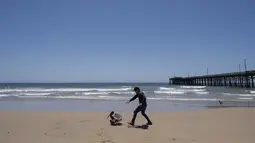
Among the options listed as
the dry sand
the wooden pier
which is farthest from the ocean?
the wooden pier

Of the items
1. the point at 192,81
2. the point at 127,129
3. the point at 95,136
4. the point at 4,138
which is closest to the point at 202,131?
the point at 127,129

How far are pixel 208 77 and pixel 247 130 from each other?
66696mm

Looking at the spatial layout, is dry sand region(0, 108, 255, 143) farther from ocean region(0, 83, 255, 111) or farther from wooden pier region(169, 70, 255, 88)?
wooden pier region(169, 70, 255, 88)

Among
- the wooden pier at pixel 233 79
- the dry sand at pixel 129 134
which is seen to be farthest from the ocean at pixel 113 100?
the wooden pier at pixel 233 79

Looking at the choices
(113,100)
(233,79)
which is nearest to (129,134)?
(113,100)

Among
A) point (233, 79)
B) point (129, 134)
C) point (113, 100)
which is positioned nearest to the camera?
point (129, 134)

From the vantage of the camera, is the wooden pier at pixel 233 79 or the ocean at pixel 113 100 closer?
the ocean at pixel 113 100

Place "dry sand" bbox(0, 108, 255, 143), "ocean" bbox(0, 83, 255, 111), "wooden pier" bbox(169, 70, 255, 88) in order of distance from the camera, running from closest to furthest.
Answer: "dry sand" bbox(0, 108, 255, 143)
"ocean" bbox(0, 83, 255, 111)
"wooden pier" bbox(169, 70, 255, 88)

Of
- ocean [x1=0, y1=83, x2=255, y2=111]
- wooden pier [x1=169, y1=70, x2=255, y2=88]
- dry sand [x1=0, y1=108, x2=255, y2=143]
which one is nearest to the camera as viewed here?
dry sand [x1=0, y1=108, x2=255, y2=143]

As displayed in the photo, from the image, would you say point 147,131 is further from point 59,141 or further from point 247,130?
point 247,130

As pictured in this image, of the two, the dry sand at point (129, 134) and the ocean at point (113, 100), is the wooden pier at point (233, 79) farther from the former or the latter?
the dry sand at point (129, 134)

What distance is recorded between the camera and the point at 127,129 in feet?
26.1

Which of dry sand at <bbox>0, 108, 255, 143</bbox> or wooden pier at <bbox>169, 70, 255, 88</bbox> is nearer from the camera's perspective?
dry sand at <bbox>0, 108, 255, 143</bbox>

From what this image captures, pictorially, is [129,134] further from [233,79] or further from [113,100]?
[233,79]
